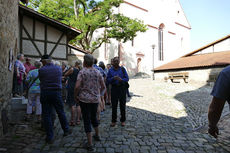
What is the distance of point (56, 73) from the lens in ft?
12.7

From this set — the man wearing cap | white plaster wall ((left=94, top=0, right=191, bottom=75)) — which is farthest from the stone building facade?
the man wearing cap

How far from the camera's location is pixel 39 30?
1084 cm

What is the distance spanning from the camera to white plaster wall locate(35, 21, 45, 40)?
35.3 ft

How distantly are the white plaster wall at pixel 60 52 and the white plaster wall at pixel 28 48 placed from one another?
1142 millimetres

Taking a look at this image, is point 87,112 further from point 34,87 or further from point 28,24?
point 28,24

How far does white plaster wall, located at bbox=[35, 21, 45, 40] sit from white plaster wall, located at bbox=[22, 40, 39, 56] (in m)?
Answer: 0.60

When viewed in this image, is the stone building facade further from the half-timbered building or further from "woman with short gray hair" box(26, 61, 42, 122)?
"woman with short gray hair" box(26, 61, 42, 122)

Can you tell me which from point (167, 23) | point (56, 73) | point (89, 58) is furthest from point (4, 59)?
point (167, 23)

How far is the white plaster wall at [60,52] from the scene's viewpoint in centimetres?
1149

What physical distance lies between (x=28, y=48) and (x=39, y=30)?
1.29m

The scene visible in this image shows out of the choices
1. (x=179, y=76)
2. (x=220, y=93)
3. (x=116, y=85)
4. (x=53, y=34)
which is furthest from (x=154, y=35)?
(x=220, y=93)

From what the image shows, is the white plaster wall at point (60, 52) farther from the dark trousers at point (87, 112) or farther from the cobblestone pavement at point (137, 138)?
the dark trousers at point (87, 112)

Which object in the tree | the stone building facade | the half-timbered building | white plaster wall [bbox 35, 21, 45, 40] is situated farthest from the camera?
the tree

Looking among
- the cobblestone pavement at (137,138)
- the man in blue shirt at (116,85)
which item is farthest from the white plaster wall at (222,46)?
the man in blue shirt at (116,85)
